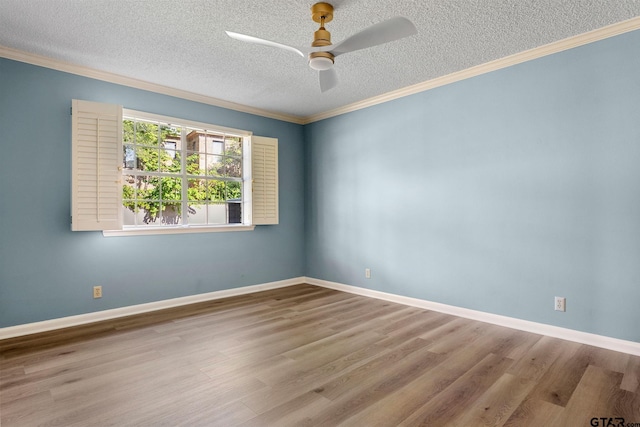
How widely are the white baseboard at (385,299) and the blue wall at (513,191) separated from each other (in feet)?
0.23

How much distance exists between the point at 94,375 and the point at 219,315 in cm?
146

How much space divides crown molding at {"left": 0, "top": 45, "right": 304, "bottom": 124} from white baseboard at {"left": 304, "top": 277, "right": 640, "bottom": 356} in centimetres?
303

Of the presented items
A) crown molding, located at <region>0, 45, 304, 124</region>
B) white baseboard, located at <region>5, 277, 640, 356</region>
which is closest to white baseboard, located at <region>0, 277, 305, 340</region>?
white baseboard, located at <region>5, 277, 640, 356</region>

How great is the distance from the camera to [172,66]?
3.46 metres

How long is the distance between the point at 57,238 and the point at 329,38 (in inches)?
127

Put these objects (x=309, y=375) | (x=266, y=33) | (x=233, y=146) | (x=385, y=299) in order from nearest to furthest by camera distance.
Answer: (x=309, y=375), (x=266, y=33), (x=385, y=299), (x=233, y=146)

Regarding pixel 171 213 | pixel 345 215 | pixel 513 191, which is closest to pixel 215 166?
pixel 171 213

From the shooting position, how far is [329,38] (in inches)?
95.0

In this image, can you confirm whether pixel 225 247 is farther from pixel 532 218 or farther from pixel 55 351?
pixel 532 218

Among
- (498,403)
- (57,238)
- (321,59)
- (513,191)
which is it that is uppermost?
(321,59)

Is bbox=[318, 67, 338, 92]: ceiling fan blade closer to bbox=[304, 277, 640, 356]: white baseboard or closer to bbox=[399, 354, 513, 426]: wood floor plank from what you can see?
bbox=[399, 354, 513, 426]: wood floor plank

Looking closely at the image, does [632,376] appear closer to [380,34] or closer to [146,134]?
[380,34]

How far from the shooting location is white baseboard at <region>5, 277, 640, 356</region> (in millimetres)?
2838

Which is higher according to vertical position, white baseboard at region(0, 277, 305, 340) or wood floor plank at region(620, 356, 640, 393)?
white baseboard at region(0, 277, 305, 340)
